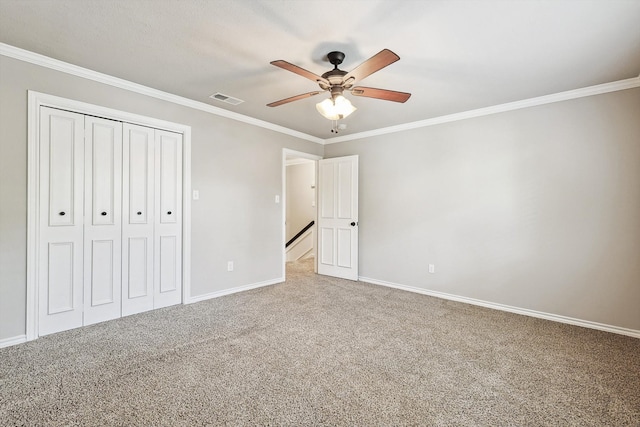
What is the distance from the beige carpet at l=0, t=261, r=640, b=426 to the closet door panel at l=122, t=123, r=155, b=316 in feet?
0.79

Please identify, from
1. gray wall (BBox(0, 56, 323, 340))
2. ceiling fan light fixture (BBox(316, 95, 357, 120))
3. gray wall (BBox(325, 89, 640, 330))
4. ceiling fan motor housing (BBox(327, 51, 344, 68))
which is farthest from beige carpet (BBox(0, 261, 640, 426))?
ceiling fan motor housing (BBox(327, 51, 344, 68))

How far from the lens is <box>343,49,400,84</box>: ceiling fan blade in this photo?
1800mm

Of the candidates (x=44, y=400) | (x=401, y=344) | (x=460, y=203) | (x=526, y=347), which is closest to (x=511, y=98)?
(x=460, y=203)

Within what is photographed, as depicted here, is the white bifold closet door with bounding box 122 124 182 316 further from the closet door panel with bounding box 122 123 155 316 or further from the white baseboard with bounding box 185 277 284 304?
the white baseboard with bounding box 185 277 284 304

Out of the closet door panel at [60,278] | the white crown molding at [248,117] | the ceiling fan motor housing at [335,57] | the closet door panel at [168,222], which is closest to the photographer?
the ceiling fan motor housing at [335,57]

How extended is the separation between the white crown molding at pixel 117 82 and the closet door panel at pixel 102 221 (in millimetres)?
394

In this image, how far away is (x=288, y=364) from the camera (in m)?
2.22

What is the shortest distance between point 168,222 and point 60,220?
954 mm

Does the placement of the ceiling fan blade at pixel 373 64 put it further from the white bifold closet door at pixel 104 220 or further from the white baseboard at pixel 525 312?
the white baseboard at pixel 525 312

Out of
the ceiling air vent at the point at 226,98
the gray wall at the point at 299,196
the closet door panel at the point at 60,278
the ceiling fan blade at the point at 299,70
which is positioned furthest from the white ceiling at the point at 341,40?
the gray wall at the point at 299,196

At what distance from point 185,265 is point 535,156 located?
167 inches

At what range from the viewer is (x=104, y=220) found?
2.96 m

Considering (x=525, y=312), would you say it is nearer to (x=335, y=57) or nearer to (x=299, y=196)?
(x=335, y=57)

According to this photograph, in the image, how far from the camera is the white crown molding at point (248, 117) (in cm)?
254
